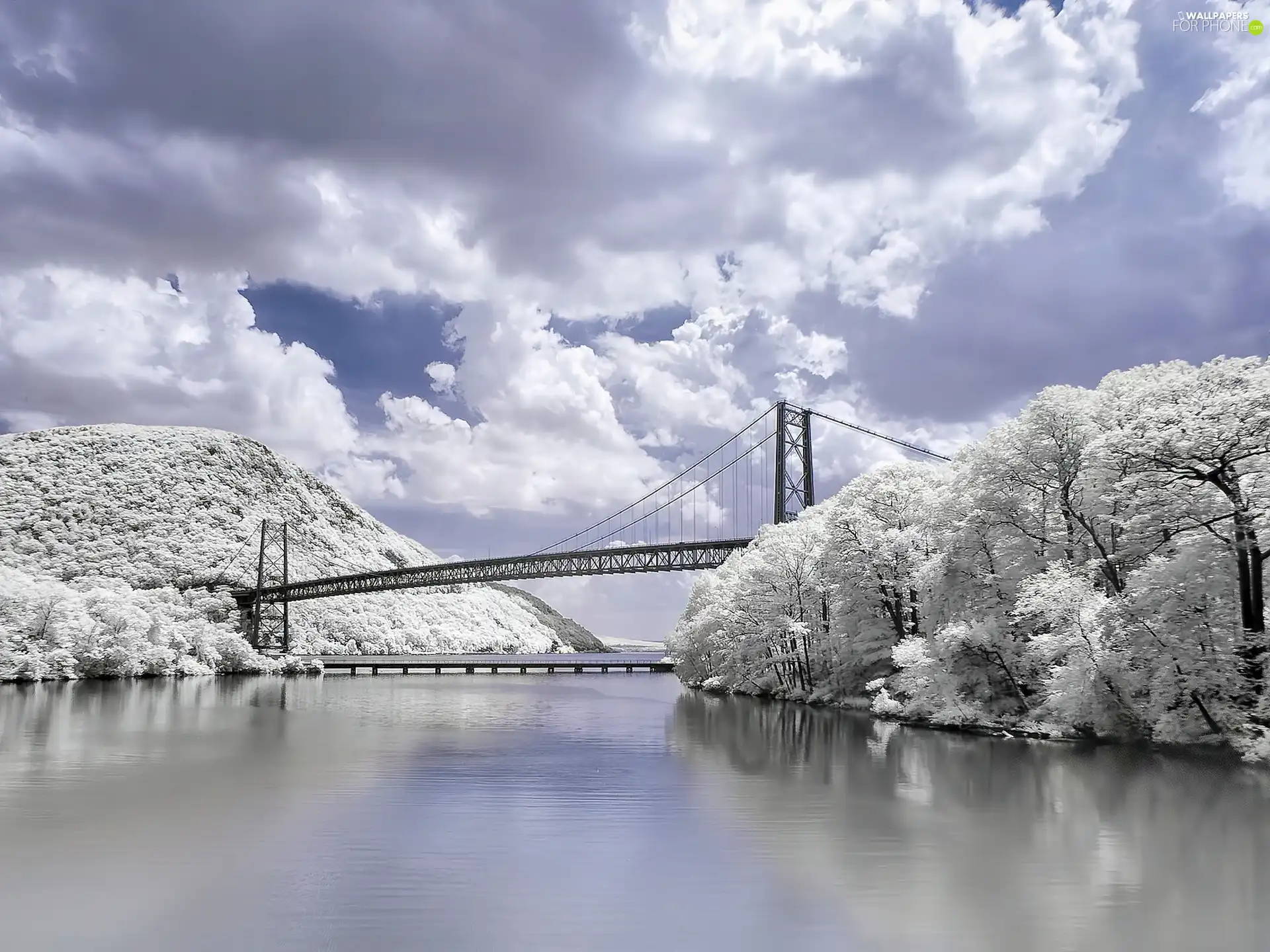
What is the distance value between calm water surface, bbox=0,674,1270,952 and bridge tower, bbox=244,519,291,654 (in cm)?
6558

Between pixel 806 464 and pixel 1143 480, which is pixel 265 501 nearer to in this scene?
pixel 806 464

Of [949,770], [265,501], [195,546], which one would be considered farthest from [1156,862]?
[265,501]

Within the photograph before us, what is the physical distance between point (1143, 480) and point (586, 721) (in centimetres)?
2502

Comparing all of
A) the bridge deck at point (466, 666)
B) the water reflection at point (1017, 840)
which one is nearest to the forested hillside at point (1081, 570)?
the water reflection at point (1017, 840)

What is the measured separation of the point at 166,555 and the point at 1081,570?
407 feet

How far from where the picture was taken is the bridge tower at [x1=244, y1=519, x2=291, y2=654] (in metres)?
89.9

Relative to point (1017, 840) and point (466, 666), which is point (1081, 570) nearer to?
Result: point (1017, 840)

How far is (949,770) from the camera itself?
844 inches

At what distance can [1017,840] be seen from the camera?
1389 cm

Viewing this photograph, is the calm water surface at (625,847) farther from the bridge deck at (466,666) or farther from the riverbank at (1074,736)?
the bridge deck at (466,666)

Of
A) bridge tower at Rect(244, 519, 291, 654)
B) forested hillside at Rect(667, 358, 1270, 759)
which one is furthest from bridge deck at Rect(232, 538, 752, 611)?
forested hillside at Rect(667, 358, 1270, 759)

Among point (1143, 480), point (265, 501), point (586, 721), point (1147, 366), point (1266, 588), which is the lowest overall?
point (586, 721)

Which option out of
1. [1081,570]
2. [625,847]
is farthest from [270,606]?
[625,847]

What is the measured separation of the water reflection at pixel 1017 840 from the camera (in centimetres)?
970
